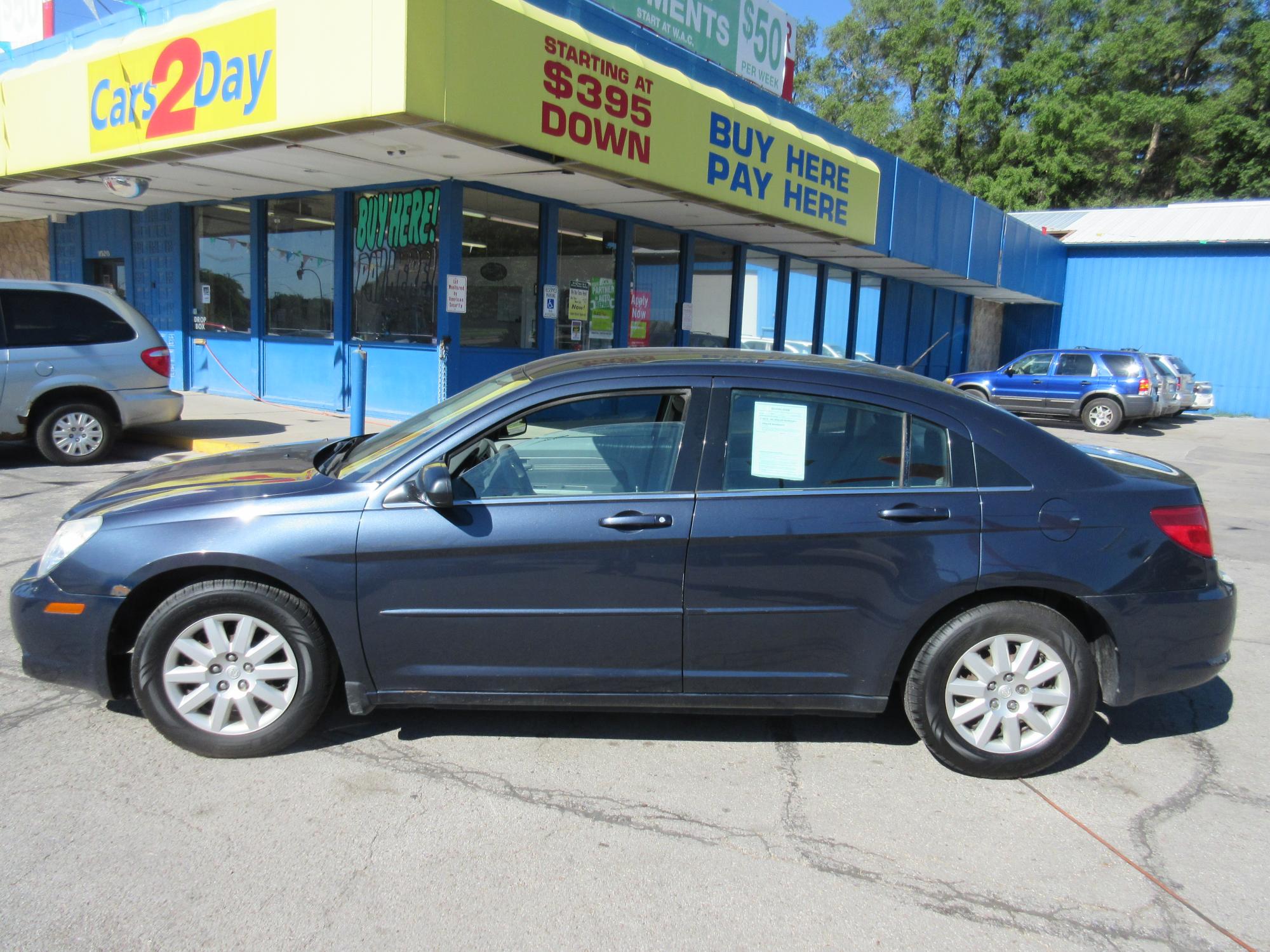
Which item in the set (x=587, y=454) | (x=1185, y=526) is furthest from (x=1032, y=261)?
(x=587, y=454)

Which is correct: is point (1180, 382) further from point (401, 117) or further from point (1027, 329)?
point (401, 117)

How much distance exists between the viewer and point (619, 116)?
10.3 meters

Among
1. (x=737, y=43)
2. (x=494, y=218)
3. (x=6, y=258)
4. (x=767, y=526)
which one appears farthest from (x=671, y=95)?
(x=6, y=258)

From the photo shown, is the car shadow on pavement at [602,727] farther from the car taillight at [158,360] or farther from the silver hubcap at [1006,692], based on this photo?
the car taillight at [158,360]

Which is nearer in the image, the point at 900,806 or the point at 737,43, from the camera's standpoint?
the point at 900,806

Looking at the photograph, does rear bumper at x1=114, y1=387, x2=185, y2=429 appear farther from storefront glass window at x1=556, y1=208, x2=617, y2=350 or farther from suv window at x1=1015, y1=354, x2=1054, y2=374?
suv window at x1=1015, y1=354, x2=1054, y2=374

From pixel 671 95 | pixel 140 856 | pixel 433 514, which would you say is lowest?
pixel 140 856

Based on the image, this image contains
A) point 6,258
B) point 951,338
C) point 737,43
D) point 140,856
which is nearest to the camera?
point 140,856

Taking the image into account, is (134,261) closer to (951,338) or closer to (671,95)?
(671,95)

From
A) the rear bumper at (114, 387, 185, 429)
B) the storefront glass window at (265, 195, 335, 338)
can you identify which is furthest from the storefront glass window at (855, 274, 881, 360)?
the rear bumper at (114, 387, 185, 429)

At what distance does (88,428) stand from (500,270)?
220 inches

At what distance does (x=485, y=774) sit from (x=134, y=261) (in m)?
16.9

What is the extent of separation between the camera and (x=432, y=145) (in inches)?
378

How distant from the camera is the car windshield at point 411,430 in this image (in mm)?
3646
